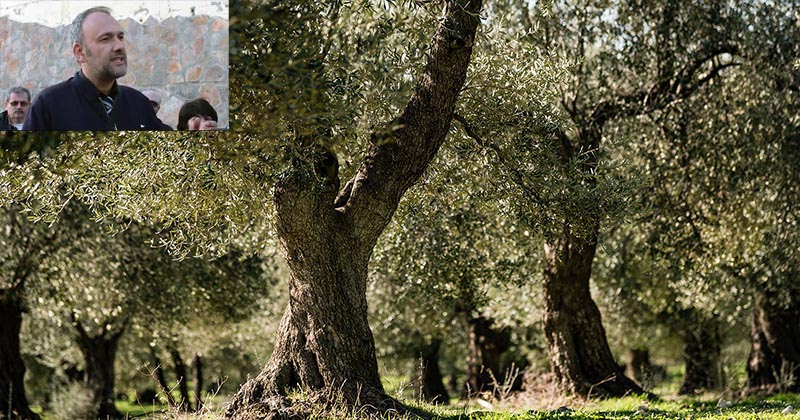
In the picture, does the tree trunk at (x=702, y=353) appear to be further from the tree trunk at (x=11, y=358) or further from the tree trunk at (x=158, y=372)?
the tree trunk at (x=11, y=358)

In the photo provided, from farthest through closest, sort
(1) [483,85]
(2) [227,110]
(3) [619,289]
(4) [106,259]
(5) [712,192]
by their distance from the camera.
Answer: (3) [619,289]
(4) [106,259]
(5) [712,192]
(1) [483,85]
(2) [227,110]

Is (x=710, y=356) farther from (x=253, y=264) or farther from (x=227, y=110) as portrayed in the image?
(x=227, y=110)

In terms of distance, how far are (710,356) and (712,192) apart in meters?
13.1

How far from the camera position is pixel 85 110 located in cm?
823

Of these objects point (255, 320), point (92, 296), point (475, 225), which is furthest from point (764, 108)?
point (255, 320)

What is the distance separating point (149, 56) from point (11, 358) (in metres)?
11.5

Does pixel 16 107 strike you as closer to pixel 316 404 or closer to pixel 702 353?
pixel 316 404

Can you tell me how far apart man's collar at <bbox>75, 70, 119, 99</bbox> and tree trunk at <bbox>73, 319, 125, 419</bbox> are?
686 inches

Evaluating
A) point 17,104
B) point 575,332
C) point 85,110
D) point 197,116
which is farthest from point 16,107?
point 575,332

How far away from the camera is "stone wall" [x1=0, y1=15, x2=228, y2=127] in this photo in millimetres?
7992

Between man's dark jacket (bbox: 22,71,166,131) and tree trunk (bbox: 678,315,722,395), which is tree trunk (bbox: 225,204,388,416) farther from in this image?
tree trunk (bbox: 678,315,722,395)

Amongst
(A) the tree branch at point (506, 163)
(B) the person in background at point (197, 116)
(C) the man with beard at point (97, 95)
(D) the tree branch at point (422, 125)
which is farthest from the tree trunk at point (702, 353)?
(C) the man with beard at point (97, 95)

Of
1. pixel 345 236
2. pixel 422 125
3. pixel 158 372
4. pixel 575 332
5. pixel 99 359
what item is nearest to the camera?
pixel 422 125

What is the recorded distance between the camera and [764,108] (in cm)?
1361
